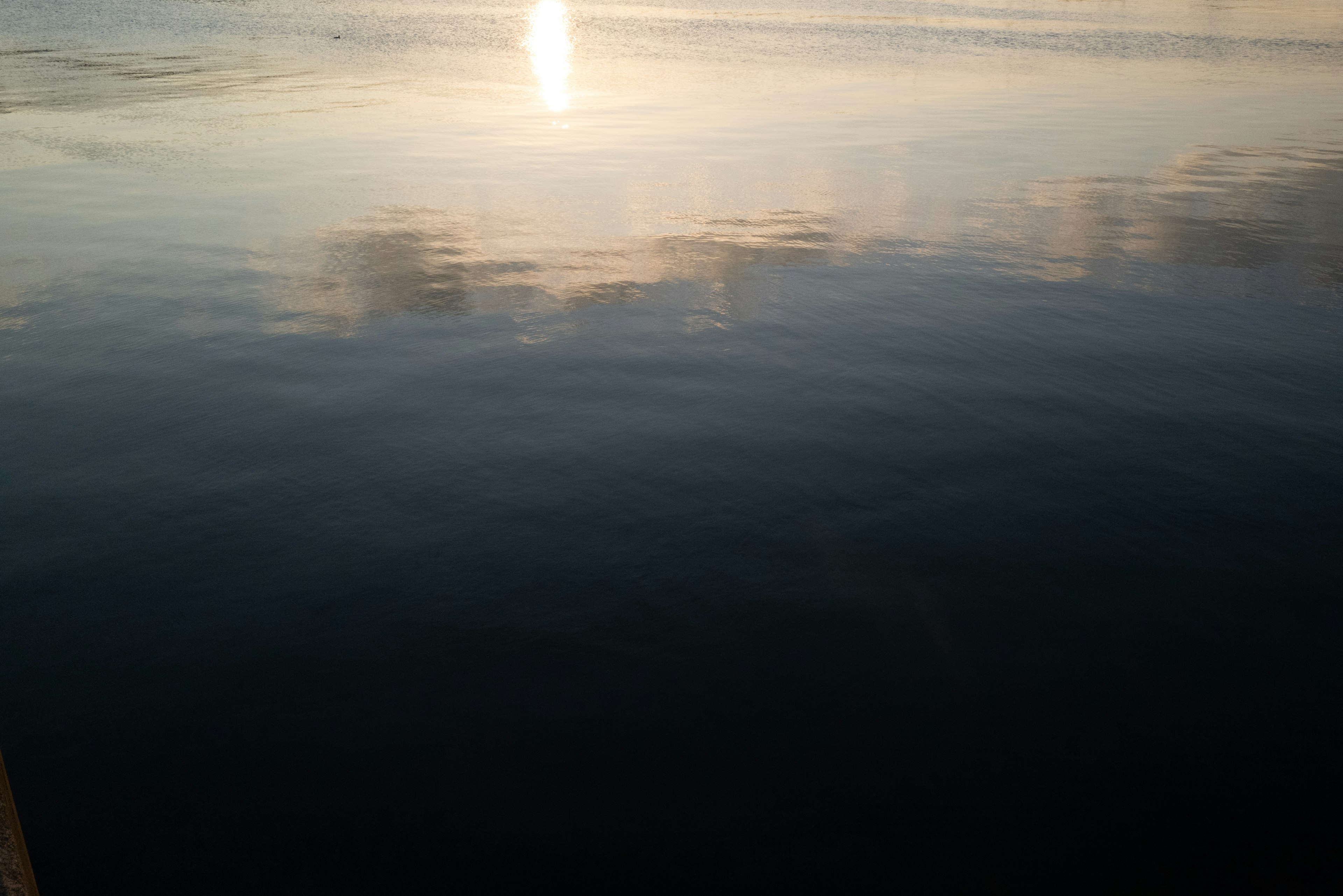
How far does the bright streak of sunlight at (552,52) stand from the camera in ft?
65.4

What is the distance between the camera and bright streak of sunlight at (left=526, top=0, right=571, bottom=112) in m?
19.9

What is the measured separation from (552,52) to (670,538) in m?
25.4

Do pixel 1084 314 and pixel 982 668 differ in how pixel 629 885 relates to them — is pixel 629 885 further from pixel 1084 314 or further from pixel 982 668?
pixel 1084 314

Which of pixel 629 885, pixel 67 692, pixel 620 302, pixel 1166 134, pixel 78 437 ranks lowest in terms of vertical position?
pixel 629 885

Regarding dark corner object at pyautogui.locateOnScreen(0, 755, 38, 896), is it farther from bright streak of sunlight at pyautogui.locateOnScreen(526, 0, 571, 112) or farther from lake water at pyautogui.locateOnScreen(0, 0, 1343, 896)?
bright streak of sunlight at pyautogui.locateOnScreen(526, 0, 571, 112)

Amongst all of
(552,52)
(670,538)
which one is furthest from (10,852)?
(552,52)

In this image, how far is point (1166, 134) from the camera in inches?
623

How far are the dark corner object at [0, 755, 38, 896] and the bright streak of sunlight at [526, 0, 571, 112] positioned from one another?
17432mm

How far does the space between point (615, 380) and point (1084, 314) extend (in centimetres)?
390

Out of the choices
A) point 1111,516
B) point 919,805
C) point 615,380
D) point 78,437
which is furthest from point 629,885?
point 78,437

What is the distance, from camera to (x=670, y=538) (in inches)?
186

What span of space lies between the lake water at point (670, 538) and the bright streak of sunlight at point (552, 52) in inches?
358

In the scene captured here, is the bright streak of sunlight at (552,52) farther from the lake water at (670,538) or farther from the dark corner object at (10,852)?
the dark corner object at (10,852)

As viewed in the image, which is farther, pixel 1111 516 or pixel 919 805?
pixel 1111 516
